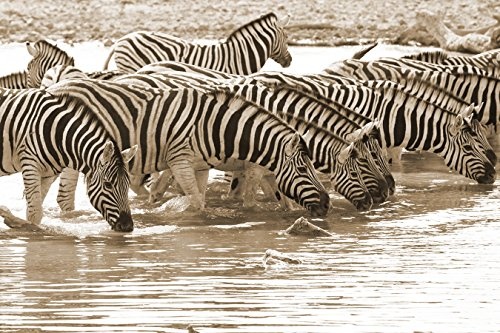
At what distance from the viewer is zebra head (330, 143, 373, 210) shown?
488 inches

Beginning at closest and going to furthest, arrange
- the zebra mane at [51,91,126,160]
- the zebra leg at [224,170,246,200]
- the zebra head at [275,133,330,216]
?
the zebra mane at [51,91,126,160]
the zebra head at [275,133,330,216]
the zebra leg at [224,170,246,200]

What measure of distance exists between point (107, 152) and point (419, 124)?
4116mm

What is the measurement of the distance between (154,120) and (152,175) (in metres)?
1.81

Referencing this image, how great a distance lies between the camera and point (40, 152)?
11.2 metres

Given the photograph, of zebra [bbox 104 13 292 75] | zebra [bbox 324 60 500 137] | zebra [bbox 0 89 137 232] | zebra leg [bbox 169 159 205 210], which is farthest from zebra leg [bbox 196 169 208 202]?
zebra [bbox 104 13 292 75]

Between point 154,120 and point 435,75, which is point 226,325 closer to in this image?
point 154,120

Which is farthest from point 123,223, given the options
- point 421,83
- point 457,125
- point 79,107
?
point 421,83

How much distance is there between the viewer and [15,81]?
1694 centimetres

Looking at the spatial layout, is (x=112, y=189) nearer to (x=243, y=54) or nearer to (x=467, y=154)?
(x=467, y=154)

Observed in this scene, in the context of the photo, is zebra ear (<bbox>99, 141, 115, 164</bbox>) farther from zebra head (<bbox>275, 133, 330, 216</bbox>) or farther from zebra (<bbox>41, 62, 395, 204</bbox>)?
zebra (<bbox>41, 62, 395, 204</bbox>)

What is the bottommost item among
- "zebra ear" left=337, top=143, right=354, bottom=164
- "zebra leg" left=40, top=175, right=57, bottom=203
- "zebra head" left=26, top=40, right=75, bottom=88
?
"zebra leg" left=40, top=175, right=57, bottom=203

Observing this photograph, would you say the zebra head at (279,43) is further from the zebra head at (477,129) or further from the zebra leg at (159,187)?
the zebra leg at (159,187)

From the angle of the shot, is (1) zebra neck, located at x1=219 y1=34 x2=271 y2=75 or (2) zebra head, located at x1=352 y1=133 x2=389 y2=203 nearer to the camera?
(2) zebra head, located at x1=352 y1=133 x2=389 y2=203

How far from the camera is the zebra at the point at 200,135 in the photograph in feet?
39.2
